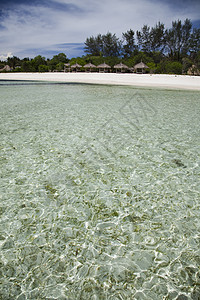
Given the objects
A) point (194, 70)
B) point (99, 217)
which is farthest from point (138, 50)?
point (99, 217)

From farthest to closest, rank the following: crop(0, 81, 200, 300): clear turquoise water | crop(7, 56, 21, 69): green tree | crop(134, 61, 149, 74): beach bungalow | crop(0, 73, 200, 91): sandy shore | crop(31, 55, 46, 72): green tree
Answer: crop(7, 56, 21, 69): green tree
crop(31, 55, 46, 72): green tree
crop(134, 61, 149, 74): beach bungalow
crop(0, 73, 200, 91): sandy shore
crop(0, 81, 200, 300): clear turquoise water

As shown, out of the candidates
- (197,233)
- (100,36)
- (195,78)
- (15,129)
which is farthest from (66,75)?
(100,36)

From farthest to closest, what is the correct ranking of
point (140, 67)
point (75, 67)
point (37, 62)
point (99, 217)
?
point (37, 62)
point (75, 67)
point (140, 67)
point (99, 217)

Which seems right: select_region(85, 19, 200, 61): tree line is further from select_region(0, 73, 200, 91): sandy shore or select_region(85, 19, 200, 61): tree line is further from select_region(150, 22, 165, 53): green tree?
select_region(0, 73, 200, 91): sandy shore

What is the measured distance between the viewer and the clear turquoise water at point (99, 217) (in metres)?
2.04

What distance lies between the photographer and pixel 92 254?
236 centimetres

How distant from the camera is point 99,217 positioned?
9.66 ft

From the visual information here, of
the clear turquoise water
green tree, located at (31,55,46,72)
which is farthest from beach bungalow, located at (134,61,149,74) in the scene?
the clear turquoise water

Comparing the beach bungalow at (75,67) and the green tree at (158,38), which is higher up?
the green tree at (158,38)

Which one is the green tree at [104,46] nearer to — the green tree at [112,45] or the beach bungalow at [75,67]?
the green tree at [112,45]

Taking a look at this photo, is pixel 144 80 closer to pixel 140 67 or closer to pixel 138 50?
pixel 140 67

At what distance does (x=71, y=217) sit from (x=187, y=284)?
1.63 meters

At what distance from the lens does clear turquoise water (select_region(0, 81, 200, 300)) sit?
2045mm

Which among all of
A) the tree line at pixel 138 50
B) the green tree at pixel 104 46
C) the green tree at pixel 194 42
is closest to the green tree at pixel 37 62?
the tree line at pixel 138 50
